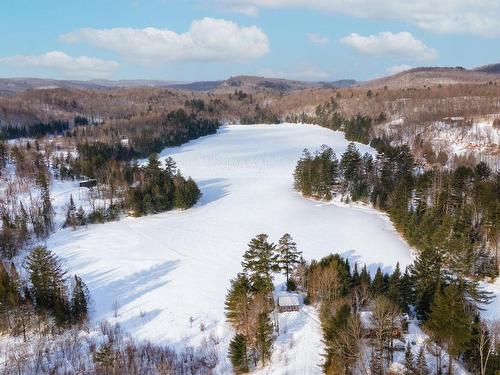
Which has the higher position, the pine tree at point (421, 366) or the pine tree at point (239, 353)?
the pine tree at point (421, 366)

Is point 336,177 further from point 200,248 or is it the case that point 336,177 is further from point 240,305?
point 240,305

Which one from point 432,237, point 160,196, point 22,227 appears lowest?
point 22,227

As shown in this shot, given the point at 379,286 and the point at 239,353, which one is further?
the point at 379,286

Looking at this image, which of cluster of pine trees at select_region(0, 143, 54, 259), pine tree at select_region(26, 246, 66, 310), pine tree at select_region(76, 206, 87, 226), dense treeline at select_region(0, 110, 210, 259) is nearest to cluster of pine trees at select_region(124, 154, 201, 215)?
dense treeline at select_region(0, 110, 210, 259)

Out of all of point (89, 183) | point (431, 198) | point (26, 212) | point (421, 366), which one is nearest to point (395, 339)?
point (421, 366)

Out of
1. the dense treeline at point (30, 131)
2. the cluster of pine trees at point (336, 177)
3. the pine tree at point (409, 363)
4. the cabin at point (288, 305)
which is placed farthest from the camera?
the dense treeline at point (30, 131)

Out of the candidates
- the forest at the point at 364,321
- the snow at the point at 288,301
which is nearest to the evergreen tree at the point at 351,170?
the forest at the point at 364,321

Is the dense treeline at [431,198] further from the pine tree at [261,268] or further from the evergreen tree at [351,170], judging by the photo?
the pine tree at [261,268]
